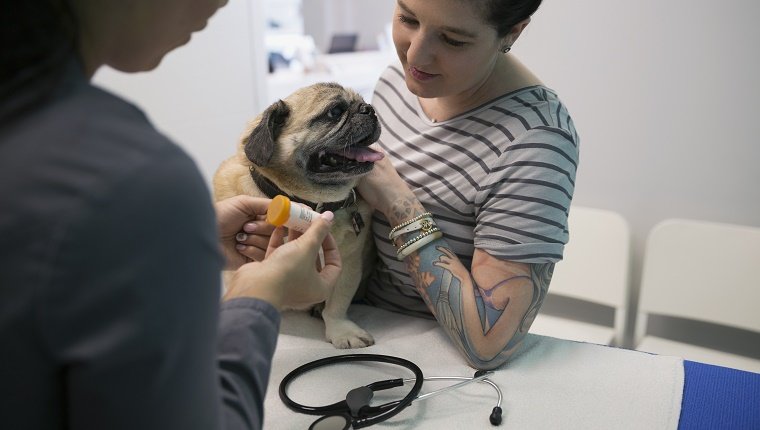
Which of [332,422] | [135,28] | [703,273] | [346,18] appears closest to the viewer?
[135,28]

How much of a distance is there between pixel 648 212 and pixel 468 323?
1.52m

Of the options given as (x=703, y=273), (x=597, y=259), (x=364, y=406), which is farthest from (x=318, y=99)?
(x=703, y=273)

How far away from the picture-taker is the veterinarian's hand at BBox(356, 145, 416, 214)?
3.91 feet

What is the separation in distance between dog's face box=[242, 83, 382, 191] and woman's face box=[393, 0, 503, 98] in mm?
177

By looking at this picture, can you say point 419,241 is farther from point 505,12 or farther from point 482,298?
point 505,12

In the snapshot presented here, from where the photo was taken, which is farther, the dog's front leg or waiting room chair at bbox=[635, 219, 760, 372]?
waiting room chair at bbox=[635, 219, 760, 372]

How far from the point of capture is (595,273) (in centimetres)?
229

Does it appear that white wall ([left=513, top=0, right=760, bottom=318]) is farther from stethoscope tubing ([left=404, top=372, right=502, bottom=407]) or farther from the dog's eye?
stethoscope tubing ([left=404, top=372, right=502, bottom=407])

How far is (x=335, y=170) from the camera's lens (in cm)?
134

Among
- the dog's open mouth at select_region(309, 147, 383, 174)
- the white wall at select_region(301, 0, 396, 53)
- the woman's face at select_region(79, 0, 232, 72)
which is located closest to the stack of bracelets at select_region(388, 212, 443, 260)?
the dog's open mouth at select_region(309, 147, 383, 174)

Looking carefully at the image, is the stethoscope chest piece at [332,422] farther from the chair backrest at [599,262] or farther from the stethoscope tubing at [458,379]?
the chair backrest at [599,262]

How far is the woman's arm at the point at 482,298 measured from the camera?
1.08m

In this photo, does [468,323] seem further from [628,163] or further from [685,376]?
[628,163]

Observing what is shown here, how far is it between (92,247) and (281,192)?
3.10ft
